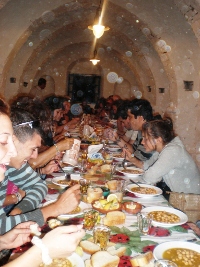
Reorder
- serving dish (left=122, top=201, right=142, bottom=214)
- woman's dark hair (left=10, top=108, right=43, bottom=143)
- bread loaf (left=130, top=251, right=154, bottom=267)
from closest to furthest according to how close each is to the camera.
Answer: bread loaf (left=130, top=251, right=154, bottom=267) < serving dish (left=122, top=201, right=142, bottom=214) < woman's dark hair (left=10, top=108, right=43, bottom=143)

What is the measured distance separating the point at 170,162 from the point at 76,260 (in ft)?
6.44

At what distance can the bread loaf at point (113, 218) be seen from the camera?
1.95 metres

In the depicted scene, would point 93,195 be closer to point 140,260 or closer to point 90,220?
point 90,220

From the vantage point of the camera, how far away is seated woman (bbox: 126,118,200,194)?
126 inches

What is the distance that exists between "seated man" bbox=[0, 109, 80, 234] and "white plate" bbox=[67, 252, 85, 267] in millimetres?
488

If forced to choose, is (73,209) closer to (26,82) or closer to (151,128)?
(151,128)

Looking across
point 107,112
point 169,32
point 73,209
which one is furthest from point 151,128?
point 107,112

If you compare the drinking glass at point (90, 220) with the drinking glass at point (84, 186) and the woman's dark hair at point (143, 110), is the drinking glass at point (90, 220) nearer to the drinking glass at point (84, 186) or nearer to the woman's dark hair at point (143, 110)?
the drinking glass at point (84, 186)

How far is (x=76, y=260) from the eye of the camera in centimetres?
149

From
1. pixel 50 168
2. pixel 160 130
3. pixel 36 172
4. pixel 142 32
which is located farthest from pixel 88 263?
pixel 142 32

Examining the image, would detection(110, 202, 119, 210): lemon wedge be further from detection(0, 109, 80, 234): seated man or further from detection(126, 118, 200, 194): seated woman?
detection(126, 118, 200, 194): seated woman

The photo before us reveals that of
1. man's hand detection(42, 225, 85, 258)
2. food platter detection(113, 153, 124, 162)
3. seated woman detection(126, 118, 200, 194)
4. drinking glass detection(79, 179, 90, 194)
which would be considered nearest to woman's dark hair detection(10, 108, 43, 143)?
drinking glass detection(79, 179, 90, 194)

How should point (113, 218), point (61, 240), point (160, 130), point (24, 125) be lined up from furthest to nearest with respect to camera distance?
1. point (160, 130)
2. point (24, 125)
3. point (113, 218)
4. point (61, 240)

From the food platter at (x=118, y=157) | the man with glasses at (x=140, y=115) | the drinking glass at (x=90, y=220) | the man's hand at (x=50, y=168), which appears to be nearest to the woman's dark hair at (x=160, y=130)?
the food platter at (x=118, y=157)
